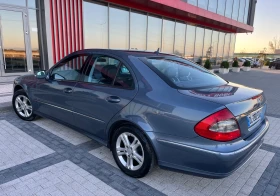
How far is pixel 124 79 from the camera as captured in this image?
2.73 metres

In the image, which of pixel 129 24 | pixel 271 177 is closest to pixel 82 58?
pixel 271 177

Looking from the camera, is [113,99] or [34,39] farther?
[34,39]

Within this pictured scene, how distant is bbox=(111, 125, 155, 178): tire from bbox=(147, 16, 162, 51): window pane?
1051 cm

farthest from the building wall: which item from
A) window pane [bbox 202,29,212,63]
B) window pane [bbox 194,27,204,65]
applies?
window pane [bbox 202,29,212,63]

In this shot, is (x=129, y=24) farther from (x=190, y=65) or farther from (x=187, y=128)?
(x=187, y=128)

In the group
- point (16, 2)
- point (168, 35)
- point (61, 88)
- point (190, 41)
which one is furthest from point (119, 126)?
point (190, 41)

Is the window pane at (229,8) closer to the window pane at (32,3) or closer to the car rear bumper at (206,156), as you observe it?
the window pane at (32,3)

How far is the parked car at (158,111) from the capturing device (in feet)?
6.85

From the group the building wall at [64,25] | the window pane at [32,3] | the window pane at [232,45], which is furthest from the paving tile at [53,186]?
the window pane at [232,45]

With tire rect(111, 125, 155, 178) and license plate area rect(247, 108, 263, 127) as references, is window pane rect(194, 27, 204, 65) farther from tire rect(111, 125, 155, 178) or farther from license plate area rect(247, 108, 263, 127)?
tire rect(111, 125, 155, 178)

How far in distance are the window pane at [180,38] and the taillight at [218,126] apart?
13376mm

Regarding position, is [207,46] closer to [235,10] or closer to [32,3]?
[235,10]

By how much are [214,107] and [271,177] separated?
5.07 feet

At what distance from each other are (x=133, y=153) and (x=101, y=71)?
123cm
